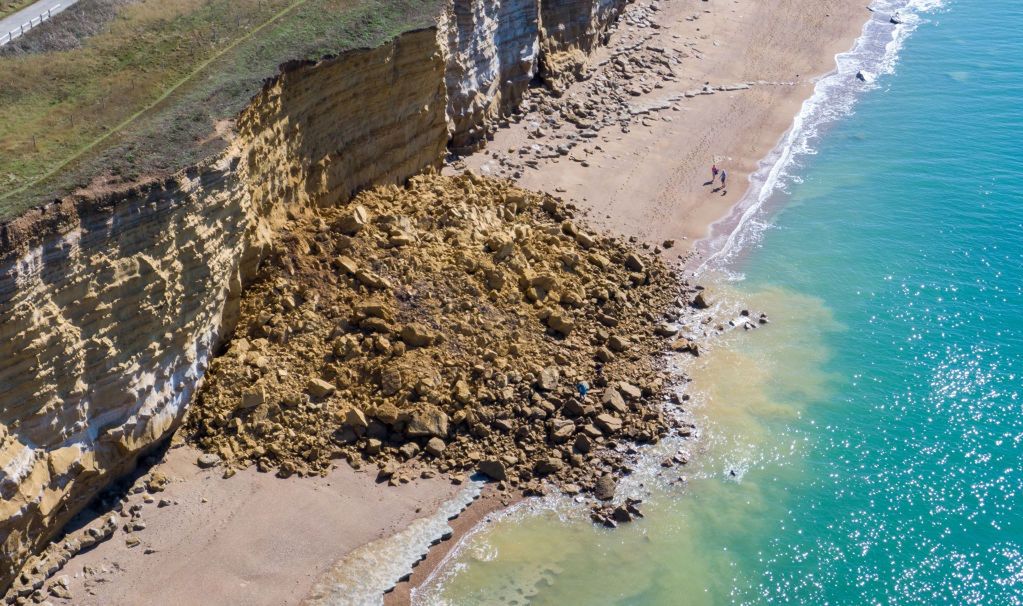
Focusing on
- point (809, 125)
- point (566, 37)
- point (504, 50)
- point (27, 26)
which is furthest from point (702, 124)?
point (27, 26)

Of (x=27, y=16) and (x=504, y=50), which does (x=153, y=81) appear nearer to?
(x=27, y=16)

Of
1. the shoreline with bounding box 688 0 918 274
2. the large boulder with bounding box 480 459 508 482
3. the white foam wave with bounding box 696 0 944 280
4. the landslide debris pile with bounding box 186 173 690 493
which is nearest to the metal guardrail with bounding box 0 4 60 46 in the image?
the landslide debris pile with bounding box 186 173 690 493

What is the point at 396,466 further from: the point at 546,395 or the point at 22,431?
the point at 22,431

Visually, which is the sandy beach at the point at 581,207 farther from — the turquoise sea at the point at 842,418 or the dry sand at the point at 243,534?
the turquoise sea at the point at 842,418

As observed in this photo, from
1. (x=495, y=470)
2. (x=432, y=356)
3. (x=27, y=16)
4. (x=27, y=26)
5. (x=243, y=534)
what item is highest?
(x=27, y=16)

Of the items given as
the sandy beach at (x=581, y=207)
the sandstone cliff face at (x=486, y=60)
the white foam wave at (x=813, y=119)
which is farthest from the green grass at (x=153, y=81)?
the white foam wave at (x=813, y=119)
